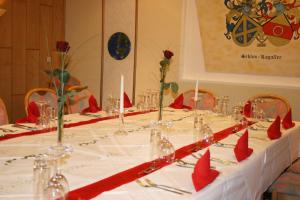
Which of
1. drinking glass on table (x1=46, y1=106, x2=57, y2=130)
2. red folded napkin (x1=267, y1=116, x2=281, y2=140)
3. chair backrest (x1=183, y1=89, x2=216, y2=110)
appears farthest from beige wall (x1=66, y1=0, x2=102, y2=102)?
red folded napkin (x1=267, y1=116, x2=281, y2=140)

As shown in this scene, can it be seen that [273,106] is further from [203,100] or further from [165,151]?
[165,151]

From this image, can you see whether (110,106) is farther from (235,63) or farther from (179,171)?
(235,63)

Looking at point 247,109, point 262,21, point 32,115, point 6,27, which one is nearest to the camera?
point 32,115

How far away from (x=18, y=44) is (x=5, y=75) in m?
0.50

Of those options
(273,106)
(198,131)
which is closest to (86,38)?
(273,106)

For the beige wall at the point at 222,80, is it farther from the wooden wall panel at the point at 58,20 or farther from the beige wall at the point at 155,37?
the wooden wall panel at the point at 58,20

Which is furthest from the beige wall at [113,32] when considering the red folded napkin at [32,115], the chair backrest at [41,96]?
the red folded napkin at [32,115]

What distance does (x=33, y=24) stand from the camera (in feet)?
19.1

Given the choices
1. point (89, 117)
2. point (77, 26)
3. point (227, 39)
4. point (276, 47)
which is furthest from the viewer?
point (77, 26)

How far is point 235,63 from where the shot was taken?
4867 mm

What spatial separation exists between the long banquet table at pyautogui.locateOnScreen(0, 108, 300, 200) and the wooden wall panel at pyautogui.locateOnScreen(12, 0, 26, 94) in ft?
9.40

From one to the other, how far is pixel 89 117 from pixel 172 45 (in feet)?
8.16

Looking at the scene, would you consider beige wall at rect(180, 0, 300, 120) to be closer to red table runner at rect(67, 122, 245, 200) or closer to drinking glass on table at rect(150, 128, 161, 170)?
red table runner at rect(67, 122, 245, 200)

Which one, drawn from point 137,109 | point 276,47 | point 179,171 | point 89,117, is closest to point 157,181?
point 179,171
